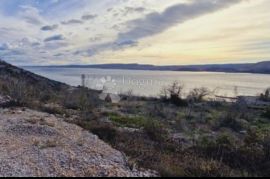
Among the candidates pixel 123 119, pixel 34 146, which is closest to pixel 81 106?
pixel 123 119

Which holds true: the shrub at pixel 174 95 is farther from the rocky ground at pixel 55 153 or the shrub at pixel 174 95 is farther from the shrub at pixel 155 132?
the rocky ground at pixel 55 153

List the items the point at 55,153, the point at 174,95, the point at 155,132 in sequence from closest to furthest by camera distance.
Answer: the point at 55,153 → the point at 155,132 → the point at 174,95

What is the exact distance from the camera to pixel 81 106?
21.2 m

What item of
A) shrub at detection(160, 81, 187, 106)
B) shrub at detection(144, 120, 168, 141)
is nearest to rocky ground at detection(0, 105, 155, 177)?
shrub at detection(144, 120, 168, 141)

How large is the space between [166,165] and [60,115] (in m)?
9.20

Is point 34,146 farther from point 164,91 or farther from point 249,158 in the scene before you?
point 164,91

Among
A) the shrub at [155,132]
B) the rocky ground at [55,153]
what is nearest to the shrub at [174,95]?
the shrub at [155,132]

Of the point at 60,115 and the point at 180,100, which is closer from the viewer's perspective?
the point at 60,115

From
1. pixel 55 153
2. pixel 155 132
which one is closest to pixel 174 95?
pixel 155 132

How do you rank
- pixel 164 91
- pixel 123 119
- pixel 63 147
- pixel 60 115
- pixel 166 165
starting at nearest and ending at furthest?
pixel 166 165 < pixel 63 147 < pixel 60 115 < pixel 123 119 < pixel 164 91

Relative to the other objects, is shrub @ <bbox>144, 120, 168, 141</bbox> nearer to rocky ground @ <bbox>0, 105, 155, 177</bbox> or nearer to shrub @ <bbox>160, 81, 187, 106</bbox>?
rocky ground @ <bbox>0, 105, 155, 177</bbox>

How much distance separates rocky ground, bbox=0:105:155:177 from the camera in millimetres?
7738

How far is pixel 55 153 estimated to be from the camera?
8922 mm

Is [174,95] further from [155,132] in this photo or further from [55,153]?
[55,153]
